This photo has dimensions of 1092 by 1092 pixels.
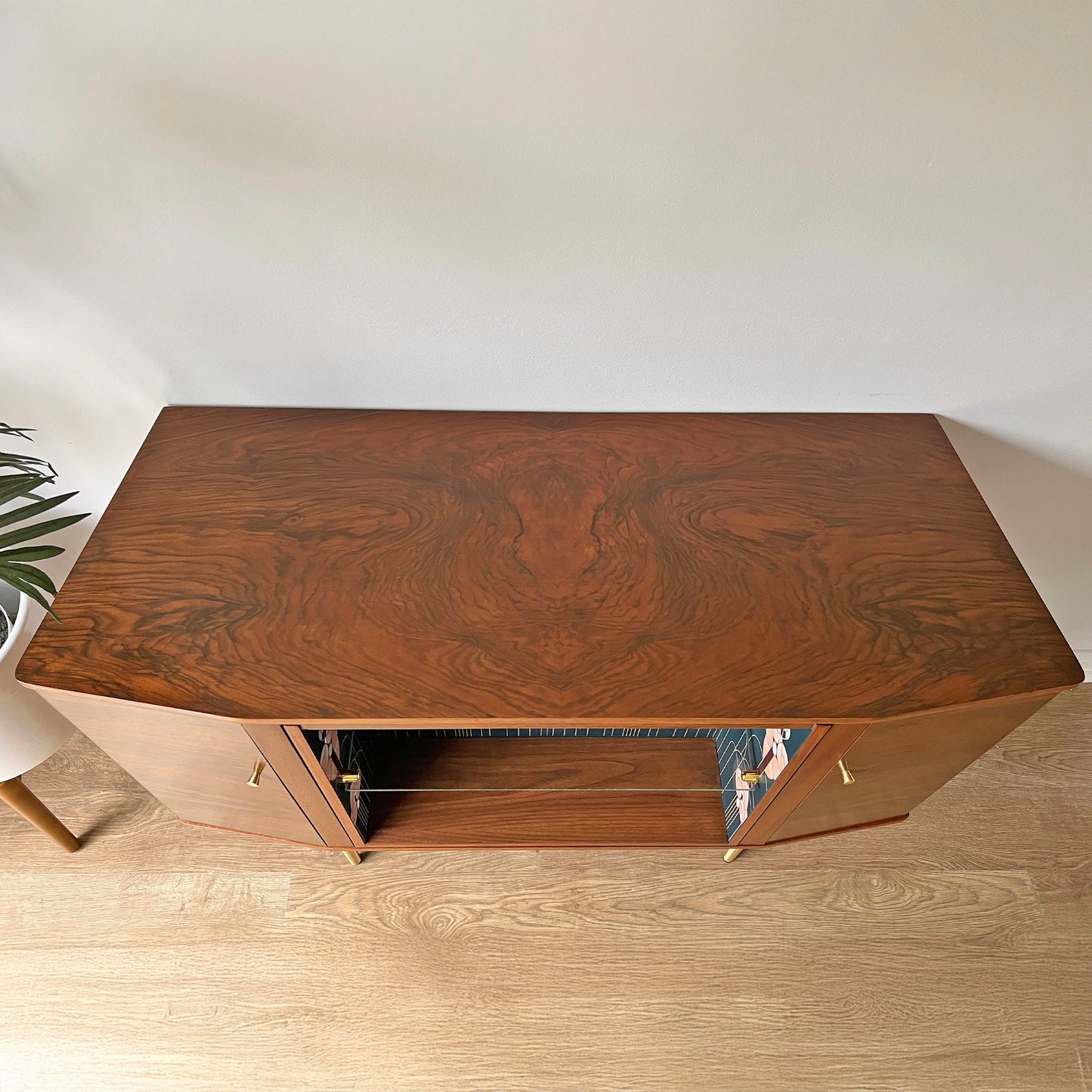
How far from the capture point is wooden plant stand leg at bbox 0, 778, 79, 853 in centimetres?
115

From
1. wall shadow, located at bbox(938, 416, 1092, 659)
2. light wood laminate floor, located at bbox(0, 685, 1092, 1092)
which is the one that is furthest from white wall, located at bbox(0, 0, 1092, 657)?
light wood laminate floor, located at bbox(0, 685, 1092, 1092)

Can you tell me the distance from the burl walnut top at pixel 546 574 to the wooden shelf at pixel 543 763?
44cm

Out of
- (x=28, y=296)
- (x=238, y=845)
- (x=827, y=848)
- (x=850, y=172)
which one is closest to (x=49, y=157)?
(x=28, y=296)

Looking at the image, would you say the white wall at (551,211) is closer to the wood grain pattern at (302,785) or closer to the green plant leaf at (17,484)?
the green plant leaf at (17,484)

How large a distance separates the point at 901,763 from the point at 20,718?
1.24 meters

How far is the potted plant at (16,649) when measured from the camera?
0.87 metres

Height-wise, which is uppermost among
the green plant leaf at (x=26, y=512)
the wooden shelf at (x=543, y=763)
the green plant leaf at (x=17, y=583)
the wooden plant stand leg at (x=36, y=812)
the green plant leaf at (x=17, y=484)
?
the green plant leaf at (x=17, y=484)

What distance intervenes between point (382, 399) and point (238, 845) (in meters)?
0.86

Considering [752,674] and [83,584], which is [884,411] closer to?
[752,674]

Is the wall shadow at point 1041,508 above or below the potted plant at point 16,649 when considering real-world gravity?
below

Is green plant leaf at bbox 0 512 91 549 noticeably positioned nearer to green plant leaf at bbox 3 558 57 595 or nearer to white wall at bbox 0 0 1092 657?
green plant leaf at bbox 3 558 57 595

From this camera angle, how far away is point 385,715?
781mm

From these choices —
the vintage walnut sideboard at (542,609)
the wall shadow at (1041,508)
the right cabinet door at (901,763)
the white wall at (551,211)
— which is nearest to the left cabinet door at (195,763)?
the vintage walnut sideboard at (542,609)

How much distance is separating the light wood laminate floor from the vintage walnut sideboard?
0.65 feet
